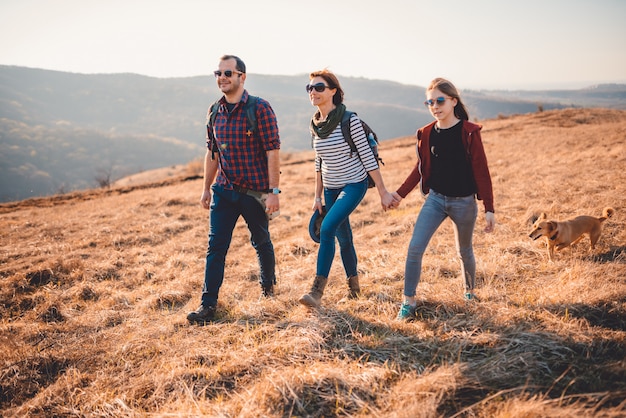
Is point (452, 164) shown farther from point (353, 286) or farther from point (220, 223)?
point (220, 223)

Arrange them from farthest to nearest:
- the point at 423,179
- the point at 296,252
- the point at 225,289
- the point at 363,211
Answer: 1. the point at 363,211
2. the point at 296,252
3. the point at 225,289
4. the point at 423,179

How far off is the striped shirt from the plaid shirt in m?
0.53

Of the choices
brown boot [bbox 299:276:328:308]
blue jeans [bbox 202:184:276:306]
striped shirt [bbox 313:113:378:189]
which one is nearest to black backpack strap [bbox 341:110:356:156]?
striped shirt [bbox 313:113:378:189]

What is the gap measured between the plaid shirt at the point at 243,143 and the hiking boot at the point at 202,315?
4.10ft

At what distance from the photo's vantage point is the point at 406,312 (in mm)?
3303

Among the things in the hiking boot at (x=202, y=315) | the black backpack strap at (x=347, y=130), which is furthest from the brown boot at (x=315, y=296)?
the black backpack strap at (x=347, y=130)

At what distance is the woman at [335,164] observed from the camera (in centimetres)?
338

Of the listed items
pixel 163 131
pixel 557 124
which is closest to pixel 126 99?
pixel 163 131

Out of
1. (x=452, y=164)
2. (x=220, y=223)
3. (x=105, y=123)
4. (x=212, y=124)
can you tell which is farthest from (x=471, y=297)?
(x=105, y=123)

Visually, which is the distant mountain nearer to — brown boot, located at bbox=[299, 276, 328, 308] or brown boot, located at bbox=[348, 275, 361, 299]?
brown boot, located at bbox=[348, 275, 361, 299]

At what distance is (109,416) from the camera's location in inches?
97.2

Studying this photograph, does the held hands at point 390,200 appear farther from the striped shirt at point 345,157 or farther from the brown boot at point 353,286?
the brown boot at point 353,286

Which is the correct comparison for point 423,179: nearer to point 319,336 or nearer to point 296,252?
point 319,336

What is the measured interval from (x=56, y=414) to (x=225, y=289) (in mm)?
2466
